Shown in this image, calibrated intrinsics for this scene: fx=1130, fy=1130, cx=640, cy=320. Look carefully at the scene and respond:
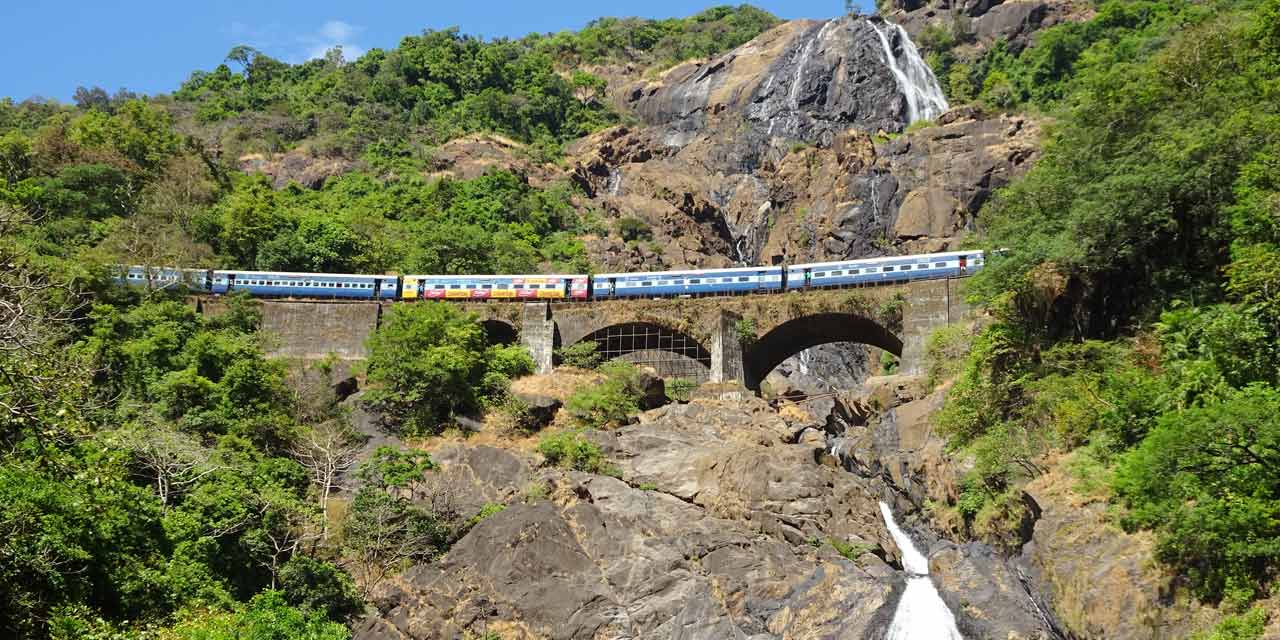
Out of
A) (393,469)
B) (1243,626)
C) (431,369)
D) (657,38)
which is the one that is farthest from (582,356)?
(657,38)

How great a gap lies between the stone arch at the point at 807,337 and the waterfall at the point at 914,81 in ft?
128

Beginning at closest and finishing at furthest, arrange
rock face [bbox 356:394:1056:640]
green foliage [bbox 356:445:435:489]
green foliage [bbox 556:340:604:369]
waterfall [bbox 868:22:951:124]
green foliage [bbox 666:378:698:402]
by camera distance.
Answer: rock face [bbox 356:394:1056:640], green foliage [bbox 356:445:435:489], green foliage [bbox 666:378:698:402], green foliage [bbox 556:340:604:369], waterfall [bbox 868:22:951:124]

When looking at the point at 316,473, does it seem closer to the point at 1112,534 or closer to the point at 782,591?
the point at 782,591

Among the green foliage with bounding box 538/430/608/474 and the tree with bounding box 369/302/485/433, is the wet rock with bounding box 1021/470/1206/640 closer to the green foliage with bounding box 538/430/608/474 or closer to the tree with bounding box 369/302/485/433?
the green foliage with bounding box 538/430/608/474

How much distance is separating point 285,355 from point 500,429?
15.7m

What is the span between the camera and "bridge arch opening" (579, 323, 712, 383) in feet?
172

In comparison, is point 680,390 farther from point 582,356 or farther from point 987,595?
point 987,595

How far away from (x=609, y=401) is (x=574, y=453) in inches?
186

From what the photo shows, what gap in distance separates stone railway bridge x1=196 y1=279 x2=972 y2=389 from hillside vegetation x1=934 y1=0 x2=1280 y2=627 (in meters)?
6.84

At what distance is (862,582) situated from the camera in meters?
29.8

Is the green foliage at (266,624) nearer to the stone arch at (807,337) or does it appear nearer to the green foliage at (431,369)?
the green foliage at (431,369)

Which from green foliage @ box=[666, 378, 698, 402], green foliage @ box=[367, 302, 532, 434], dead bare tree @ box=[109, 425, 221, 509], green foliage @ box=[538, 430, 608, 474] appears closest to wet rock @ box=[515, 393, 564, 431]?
green foliage @ box=[367, 302, 532, 434]

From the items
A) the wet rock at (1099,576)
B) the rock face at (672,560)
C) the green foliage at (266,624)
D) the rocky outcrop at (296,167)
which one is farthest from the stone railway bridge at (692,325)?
the rocky outcrop at (296,167)

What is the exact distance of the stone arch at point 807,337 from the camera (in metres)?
51.2
